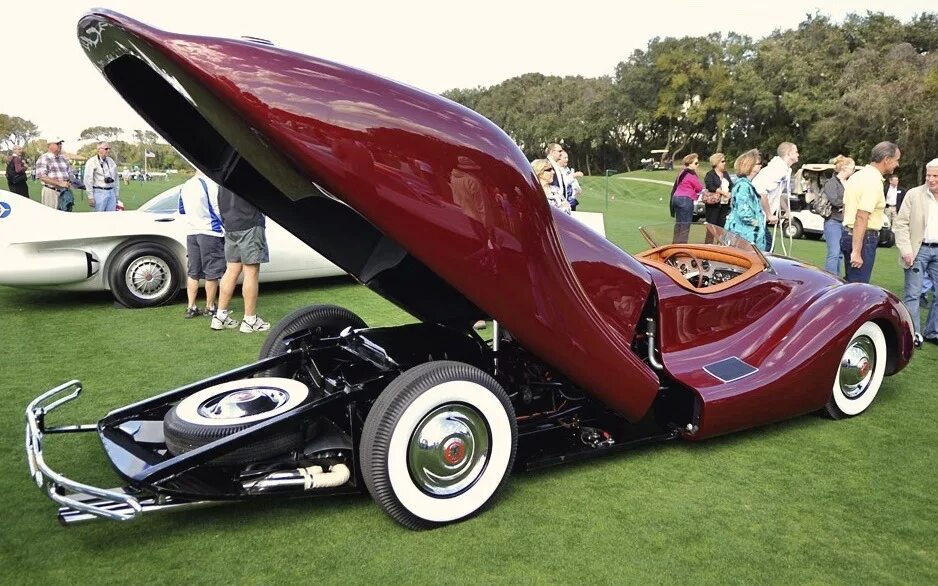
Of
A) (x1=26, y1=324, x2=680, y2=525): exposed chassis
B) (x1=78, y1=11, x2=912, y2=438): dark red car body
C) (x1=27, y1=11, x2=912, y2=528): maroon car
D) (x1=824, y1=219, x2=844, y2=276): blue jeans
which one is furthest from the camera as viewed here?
(x1=824, y1=219, x2=844, y2=276): blue jeans

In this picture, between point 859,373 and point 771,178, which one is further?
point 771,178

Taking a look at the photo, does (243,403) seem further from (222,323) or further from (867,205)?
(867,205)

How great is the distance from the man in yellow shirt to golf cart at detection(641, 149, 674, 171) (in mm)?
48142

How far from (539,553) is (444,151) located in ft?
5.57

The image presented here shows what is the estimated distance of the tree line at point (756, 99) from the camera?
35844 millimetres

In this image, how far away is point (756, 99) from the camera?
48.1 metres

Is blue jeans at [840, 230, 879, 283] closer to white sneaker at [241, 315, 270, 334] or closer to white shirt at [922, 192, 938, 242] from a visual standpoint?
white shirt at [922, 192, 938, 242]

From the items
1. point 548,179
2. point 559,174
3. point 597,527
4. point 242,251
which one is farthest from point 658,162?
point 597,527

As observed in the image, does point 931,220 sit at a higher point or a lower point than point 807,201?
higher

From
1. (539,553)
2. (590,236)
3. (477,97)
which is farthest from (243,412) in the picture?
(477,97)

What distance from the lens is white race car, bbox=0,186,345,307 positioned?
669 centimetres

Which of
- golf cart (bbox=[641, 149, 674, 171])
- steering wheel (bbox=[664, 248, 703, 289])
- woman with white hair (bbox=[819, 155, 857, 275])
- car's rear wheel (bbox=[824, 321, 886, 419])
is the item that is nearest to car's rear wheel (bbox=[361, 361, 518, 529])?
steering wheel (bbox=[664, 248, 703, 289])

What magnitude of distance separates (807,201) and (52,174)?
1876 centimetres

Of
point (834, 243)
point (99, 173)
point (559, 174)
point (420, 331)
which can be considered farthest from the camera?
point (99, 173)
